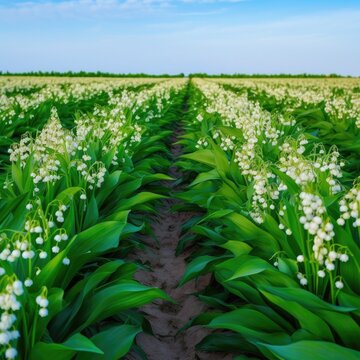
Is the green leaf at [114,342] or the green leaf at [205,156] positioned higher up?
the green leaf at [205,156]

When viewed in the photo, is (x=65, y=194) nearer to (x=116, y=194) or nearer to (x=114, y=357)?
(x=116, y=194)

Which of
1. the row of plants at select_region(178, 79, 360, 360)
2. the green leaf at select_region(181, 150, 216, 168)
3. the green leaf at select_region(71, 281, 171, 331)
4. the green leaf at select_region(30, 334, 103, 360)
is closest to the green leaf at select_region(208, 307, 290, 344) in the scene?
the row of plants at select_region(178, 79, 360, 360)

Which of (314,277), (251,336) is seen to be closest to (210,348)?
(251,336)

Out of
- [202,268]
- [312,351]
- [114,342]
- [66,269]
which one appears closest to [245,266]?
[202,268]

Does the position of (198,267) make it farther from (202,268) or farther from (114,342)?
(114,342)

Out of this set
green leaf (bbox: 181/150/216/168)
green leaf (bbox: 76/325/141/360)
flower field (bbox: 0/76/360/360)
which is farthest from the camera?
green leaf (bbox: 181/150/216/168)

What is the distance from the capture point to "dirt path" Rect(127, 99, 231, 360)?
159 inches

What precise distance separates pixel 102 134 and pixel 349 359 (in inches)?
213

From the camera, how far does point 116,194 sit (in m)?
5.67

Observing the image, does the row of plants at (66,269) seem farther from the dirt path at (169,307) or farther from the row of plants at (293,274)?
the row of plants at (293,274)

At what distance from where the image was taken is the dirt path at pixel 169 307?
4027 mm

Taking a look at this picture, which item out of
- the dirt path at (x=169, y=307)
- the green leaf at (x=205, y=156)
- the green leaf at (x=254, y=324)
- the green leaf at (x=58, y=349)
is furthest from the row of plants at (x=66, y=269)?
the green leaf at (x=205, y=156)

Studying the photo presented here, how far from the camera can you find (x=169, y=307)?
486cm

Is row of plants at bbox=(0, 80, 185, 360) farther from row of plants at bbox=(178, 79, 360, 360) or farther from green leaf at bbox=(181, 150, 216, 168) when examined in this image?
green leaf at bbox=(181, 150, 216, 168)
